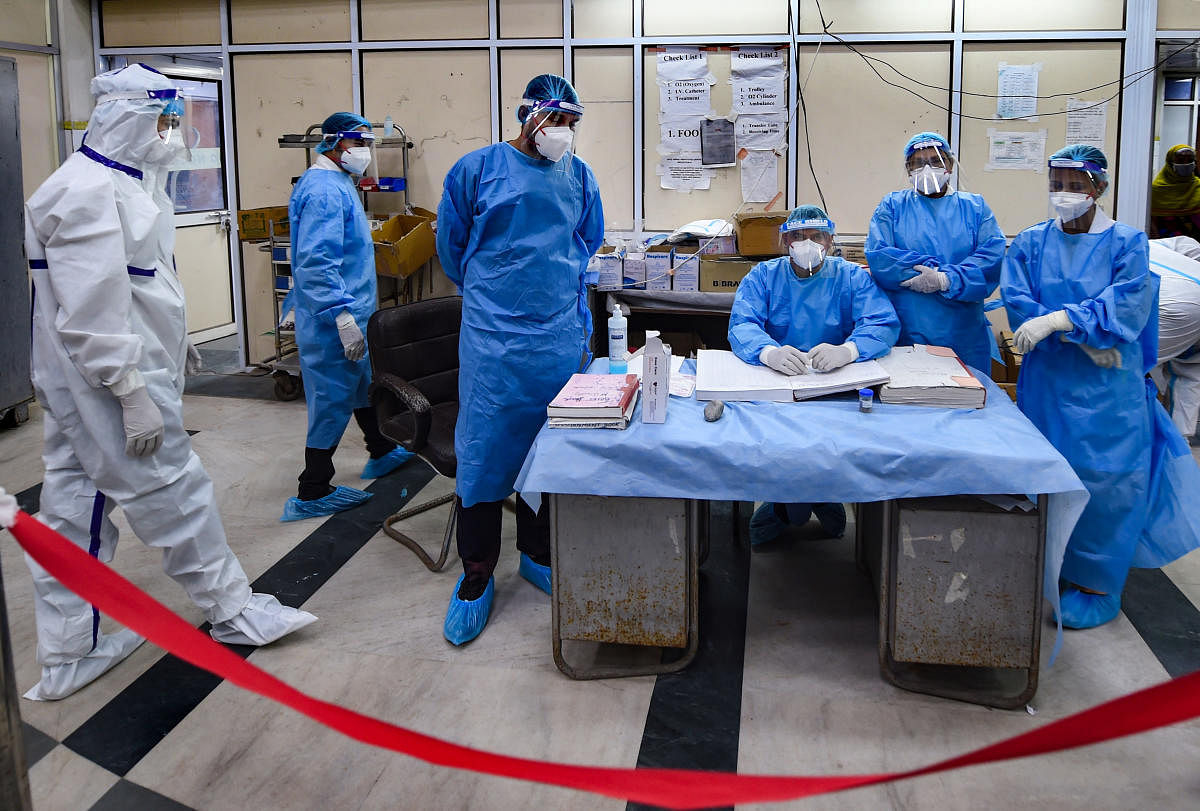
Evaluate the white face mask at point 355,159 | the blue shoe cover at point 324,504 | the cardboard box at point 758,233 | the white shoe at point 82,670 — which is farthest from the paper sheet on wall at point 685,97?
the white shoe at point 82,670

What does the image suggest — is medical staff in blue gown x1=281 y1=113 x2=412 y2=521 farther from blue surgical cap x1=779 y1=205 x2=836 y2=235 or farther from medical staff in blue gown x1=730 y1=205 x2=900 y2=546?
blue surgical cap x1=779 y1=205 x2=836 y2=235

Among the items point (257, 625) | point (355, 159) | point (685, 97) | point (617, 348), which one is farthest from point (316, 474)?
point (685, 97)

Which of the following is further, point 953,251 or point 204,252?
point 204,252

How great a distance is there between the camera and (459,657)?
2795 mm

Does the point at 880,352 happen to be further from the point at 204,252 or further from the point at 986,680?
the point at 204,252

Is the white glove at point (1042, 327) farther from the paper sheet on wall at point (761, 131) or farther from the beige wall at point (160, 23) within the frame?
the beige wall at point (160, 23)

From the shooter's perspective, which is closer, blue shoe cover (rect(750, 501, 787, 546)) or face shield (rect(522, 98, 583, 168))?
face shield (rect(522, 98, 583, 168))

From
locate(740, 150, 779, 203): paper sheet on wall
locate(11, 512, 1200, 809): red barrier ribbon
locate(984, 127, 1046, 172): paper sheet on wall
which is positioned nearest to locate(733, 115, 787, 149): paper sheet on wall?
locate(740, 150, 779, 203): paper sheet on wall

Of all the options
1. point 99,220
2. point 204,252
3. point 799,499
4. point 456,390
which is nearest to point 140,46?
point 204,252

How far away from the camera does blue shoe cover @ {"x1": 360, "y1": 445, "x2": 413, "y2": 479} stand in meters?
4.35

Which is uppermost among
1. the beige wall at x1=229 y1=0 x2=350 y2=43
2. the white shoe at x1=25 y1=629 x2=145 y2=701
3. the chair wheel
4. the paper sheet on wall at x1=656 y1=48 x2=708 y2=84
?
the beige wall at x1=229 y1=0 x2=350 y2=43

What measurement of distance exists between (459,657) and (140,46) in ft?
15.7

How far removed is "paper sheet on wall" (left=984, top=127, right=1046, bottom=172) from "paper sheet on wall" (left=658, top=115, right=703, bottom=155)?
146 cm

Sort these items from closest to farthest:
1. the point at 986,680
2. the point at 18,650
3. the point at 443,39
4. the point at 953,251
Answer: the point at 986,680, the point at 18,650, the point at 953,251, the point at 443,39
